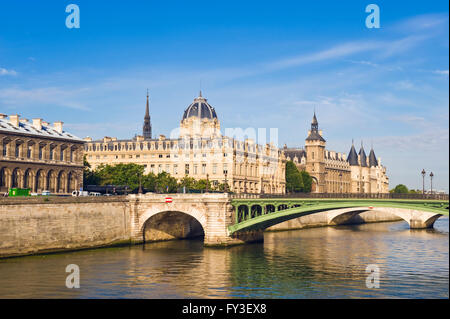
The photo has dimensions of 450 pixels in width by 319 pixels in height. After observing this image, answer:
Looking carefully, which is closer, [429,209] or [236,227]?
[429,209]

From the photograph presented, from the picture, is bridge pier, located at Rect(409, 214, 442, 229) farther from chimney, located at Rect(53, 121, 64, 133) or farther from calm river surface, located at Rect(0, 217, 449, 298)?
chimney, located at Rect(53, 121, 64, 133)

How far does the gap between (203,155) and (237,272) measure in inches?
2772

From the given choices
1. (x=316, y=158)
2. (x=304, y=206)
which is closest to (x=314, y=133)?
(x=316, y=158)

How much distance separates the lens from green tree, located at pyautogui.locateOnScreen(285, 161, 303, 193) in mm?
139125

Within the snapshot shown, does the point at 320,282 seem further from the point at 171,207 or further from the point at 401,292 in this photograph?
the point at 171,207

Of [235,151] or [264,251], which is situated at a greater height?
[235,151]

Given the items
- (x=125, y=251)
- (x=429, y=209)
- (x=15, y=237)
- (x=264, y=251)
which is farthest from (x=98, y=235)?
(x=429, y=209)

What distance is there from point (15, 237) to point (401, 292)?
109 ft

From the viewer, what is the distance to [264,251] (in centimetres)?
6109

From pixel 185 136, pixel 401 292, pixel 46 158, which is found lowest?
pixel 401 292

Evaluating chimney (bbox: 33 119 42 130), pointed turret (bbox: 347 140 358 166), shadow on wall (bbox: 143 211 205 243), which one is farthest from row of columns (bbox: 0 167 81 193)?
pointed turret (bbox: 347 140 358 166)

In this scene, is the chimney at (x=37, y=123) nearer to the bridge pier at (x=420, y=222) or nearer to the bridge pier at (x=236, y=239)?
the bridge pier at (x=236, y=239)

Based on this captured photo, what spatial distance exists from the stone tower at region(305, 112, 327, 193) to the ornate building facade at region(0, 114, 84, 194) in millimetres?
90552

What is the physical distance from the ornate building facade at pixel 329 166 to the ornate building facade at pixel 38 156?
277 ft
